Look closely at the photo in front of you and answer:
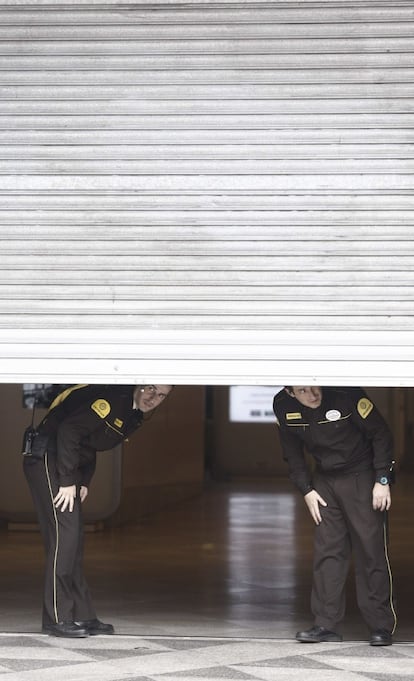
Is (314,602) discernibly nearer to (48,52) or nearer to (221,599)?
(221,599)

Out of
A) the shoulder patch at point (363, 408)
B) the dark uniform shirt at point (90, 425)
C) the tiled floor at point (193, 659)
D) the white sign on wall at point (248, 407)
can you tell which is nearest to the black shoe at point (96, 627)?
the tiled floor at point (193, 659)

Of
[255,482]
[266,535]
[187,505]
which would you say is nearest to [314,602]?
[266,535]

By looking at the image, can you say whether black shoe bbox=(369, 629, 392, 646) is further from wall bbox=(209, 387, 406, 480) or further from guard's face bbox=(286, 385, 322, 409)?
wall bbox=(209, 387, 406, 480)

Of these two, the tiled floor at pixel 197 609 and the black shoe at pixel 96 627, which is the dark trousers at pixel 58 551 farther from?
the tiled floor at pixel 197 609

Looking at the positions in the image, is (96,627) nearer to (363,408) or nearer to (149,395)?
(149,395)

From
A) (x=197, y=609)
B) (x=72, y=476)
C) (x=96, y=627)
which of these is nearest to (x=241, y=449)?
(x=197, y=609)

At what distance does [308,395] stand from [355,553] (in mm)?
913

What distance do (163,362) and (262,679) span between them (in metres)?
1.55

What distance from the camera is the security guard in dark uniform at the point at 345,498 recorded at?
6.45m

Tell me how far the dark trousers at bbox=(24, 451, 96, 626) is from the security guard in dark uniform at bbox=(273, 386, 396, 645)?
1190 mm

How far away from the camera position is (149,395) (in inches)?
257

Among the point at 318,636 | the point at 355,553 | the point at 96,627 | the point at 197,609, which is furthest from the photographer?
the point at 197,609

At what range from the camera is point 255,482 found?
2127cm

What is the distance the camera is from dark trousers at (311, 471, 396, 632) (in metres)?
6.45
